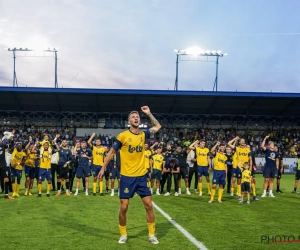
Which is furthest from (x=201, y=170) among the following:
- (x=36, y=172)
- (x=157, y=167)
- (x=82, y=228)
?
(x=82, y=228)

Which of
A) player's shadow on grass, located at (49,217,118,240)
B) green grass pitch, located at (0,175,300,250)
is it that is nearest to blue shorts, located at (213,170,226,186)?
green grass pitch, located at (0,175,300,250)

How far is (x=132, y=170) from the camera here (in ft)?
23.2

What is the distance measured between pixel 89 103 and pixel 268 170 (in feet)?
92.5

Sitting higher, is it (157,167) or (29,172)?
(157,167)

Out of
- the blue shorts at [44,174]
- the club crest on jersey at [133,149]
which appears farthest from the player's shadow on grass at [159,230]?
the blue shorts at [44,174]

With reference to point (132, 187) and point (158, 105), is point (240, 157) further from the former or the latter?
point (158, 105)

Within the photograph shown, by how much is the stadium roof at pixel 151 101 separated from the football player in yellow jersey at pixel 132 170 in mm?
32004

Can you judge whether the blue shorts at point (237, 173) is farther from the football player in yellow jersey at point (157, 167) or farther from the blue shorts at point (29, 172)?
the blue shorts at point (29, 172)

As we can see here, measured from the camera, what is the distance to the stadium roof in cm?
3916

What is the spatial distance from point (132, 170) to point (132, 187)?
12.4 inches

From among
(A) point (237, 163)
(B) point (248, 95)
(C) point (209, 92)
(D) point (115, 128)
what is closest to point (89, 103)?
(D) point (115, 128)

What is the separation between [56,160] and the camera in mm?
15828

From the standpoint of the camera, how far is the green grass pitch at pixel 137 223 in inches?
279

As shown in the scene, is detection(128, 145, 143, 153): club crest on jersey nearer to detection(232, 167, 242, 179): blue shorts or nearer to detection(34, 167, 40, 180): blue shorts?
detection(232, 167, 242, 179): blue shorts
